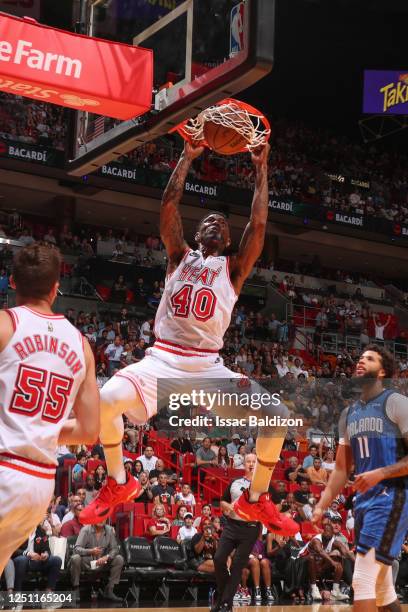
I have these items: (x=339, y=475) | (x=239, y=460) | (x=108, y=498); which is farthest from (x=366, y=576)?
(x=239, y=460)

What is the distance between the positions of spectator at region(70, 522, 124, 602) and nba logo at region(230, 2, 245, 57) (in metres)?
6.64

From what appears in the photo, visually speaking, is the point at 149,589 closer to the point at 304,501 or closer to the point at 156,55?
the point at 304,501

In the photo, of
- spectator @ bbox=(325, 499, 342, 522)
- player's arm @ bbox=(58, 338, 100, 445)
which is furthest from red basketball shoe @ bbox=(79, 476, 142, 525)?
spectator @ bbox=(325, 499, 342, 522)

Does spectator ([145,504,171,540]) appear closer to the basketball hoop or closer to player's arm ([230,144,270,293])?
player's arm ([230,144,270,293])

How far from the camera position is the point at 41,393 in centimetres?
393

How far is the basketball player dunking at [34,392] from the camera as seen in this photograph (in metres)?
3.86

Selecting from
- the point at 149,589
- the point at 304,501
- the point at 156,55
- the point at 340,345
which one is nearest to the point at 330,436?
the point at 304,501

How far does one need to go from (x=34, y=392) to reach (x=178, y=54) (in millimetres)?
4237

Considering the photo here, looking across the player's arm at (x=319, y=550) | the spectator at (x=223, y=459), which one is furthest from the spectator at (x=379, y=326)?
the player's arm at (x=319, y=550)

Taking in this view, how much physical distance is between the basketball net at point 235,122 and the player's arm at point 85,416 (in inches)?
126

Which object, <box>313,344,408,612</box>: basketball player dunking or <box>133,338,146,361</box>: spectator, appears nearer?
<box>313,344,408,612</box>: basketball player dunking

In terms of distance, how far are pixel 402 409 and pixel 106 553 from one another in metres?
6.26

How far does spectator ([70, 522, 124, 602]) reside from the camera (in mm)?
10805

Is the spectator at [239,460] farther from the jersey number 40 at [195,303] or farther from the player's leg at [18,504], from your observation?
the player's leg at [18,504]
